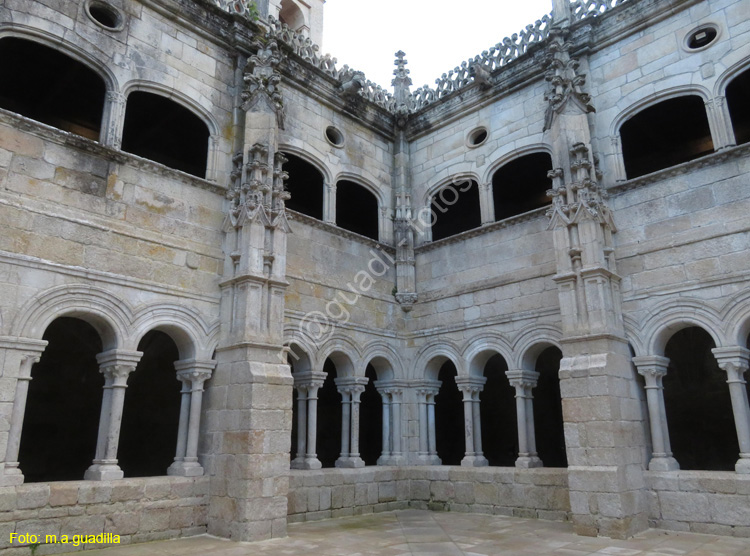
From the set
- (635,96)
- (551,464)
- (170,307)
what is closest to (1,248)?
(170,307)

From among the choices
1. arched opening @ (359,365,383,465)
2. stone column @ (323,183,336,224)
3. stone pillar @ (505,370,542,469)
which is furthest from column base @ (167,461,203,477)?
arched opening @ (359,365,383,465)

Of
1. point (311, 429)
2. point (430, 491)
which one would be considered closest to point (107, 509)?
point (311, 429)

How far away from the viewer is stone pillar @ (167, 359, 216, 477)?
9172 millimetres

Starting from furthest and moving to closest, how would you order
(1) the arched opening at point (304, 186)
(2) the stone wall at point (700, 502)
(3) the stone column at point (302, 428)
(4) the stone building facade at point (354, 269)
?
(1) the arched opening at point (304, 186)
(3) the stone column at point (302, 428)
(4) the stone building facade at point (354, 269)
(2) the stone wall at point (700, 502)

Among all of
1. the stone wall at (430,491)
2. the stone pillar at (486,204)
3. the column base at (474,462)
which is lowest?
the stone wall at (430,491)

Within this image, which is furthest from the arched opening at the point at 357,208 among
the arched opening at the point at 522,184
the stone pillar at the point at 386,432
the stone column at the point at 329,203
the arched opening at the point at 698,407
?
the arched opening at the point at 698,407

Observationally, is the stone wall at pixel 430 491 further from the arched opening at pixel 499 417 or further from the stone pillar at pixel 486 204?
the stone pillar at pixel 486 204

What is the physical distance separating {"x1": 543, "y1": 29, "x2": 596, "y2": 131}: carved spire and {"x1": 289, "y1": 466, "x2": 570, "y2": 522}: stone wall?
6360 millimetres

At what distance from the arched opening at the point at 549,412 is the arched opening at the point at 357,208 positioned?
5.25 m

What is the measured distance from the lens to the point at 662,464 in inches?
365

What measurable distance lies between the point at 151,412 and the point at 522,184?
10.2 m

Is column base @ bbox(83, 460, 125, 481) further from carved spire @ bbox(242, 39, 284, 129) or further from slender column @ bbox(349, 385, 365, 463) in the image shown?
carved spire @ bbox(242, 39, 284, 129)

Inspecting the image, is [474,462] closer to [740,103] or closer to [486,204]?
[486,204]

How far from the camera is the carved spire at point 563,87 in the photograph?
35.6 ft
